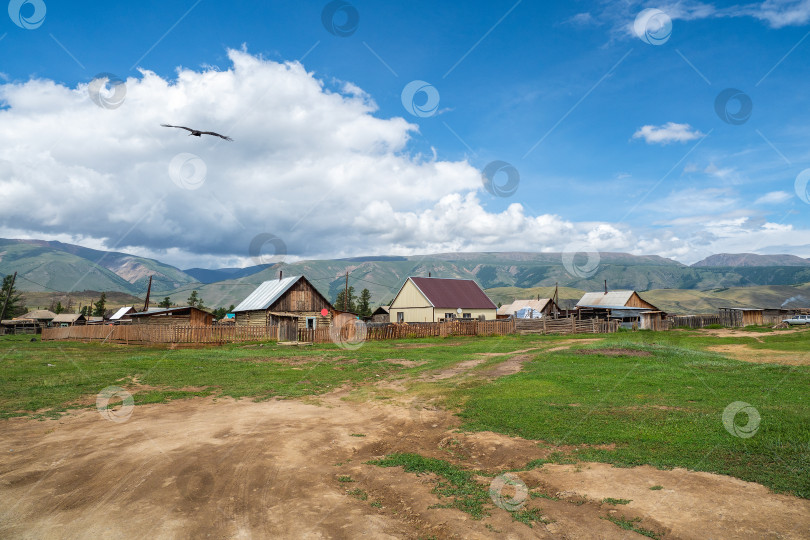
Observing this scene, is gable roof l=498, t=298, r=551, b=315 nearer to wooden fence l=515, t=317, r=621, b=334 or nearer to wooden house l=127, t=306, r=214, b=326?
wooden fence l=515, t=317, r=621, b=334

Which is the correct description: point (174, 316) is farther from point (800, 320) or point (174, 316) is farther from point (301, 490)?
point (800, 320)

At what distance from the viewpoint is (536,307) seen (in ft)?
233

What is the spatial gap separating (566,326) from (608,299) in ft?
91.6

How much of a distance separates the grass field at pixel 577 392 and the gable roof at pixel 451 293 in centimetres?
2894

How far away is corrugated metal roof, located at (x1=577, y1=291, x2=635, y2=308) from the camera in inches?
2537

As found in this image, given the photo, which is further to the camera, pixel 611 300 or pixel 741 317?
pixel 611 300

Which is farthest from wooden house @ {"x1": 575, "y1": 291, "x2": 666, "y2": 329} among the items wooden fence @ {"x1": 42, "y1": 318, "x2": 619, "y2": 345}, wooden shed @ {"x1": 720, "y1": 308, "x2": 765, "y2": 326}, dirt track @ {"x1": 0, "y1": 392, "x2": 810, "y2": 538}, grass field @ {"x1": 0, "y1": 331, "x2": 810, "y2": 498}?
dirt track @ {"x1": 0, "y1": 392, "x2": 810, "y2": 538}

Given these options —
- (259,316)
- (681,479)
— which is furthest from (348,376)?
(259,316)

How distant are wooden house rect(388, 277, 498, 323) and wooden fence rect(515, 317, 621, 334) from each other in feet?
37.9

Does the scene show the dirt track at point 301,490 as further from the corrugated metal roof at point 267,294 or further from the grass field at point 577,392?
the corrugated metal roof at point 267,294

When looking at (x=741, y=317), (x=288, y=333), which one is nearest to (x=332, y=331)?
(x=288, y=333)

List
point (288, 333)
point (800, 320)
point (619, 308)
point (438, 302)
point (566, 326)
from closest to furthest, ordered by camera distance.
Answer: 1. point (288, 333)
2. point (566, 326)
3. point (438, 302)
4. point (800, 320)
5. point (619, 308)

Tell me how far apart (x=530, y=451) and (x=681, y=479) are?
264cm

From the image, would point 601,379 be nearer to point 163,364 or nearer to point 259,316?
point 163,364
